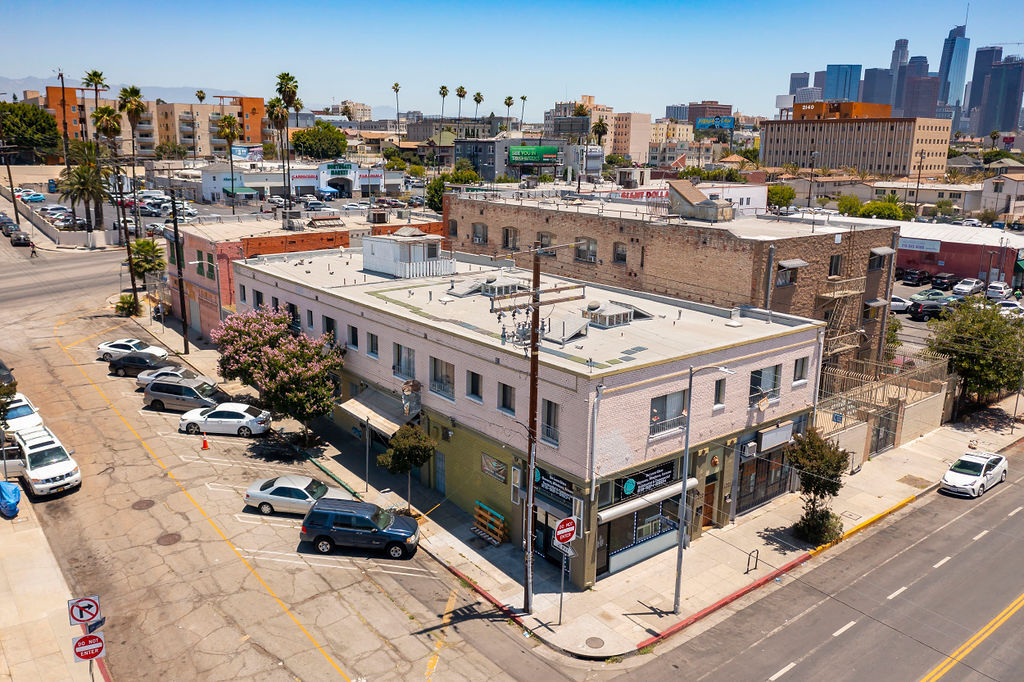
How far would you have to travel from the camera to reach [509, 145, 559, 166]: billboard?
155375 mm

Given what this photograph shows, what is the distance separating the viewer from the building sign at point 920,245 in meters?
79.6

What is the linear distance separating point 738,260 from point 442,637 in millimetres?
24083

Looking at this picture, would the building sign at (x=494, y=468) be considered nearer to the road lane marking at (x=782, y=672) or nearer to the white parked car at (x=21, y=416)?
the road lane marking at (x=782, y=672)

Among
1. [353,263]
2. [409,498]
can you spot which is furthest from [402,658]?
[353,263]

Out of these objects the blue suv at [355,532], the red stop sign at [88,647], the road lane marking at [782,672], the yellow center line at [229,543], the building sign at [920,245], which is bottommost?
the road lane marking at [782,672]

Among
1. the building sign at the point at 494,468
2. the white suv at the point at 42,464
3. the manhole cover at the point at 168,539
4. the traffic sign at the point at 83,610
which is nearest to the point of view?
the traffic sign at the point at 83,610

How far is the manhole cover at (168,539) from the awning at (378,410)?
8.43 metres

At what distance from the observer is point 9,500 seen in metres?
28.1

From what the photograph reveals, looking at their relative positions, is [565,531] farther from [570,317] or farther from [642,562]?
[570,317]

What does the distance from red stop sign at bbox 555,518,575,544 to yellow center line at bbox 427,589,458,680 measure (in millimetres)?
4418

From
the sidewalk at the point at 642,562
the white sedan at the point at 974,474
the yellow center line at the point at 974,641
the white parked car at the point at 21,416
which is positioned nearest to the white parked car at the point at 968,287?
the sidewalk at the point at 642,562

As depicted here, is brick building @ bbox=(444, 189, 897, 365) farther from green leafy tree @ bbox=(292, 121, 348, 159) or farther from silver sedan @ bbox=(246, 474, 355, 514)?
green leafy tree @ bbox=(292, 121, 348, 159)

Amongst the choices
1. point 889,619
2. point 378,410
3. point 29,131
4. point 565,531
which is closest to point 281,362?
point 378,410

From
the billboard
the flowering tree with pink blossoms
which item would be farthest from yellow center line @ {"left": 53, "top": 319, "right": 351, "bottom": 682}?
the billboard
